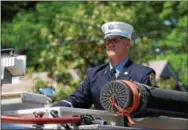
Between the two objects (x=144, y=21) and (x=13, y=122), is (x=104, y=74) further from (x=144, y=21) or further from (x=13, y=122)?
(x=144, y=21)

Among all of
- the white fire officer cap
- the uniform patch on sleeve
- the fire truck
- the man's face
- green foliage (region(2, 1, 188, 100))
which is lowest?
the fire truck

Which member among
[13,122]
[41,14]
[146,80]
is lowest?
[13,122]

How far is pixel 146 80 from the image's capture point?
4.07 metres

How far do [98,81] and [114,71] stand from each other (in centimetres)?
13

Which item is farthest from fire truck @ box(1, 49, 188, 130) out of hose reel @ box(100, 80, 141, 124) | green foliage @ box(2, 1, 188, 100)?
green foliage @ box(2, 1, 188, 100)

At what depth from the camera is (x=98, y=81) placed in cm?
419

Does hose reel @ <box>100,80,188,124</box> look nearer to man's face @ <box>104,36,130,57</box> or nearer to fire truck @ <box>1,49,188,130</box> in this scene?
fire truck @ <box>1,49,188,130</box>

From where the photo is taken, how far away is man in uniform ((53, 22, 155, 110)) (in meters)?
4.09

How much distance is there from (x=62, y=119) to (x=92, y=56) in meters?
7.97

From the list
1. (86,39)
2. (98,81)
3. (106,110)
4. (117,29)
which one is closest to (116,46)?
(117,29)

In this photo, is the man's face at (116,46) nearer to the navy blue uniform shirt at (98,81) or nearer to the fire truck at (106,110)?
the navy blue uniform shirt at (98,81)

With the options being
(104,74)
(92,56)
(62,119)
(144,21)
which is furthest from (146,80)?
(144,21)

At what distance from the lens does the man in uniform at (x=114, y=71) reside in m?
4.09

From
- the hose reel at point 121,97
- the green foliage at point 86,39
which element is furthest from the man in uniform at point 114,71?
the green foliage at point 86,39
